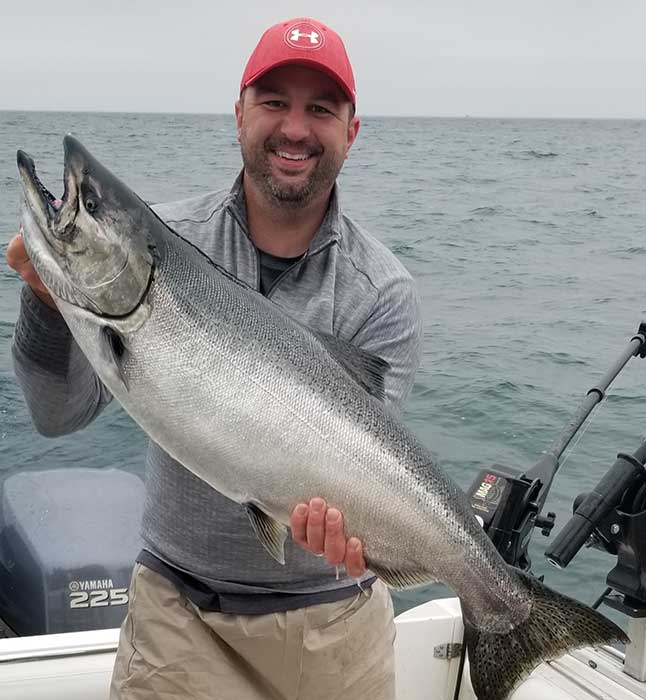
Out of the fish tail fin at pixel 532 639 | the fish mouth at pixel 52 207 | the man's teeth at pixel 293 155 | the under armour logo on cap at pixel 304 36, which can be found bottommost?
the fish tail fin at pixel 532 639

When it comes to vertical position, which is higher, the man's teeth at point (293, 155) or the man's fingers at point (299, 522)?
the man's teeth at point (293, 155)

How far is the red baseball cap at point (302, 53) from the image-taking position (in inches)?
120

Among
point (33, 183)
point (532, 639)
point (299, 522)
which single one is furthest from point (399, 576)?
point (33, 183)

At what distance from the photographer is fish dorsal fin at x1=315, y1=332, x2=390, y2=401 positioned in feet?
8.89

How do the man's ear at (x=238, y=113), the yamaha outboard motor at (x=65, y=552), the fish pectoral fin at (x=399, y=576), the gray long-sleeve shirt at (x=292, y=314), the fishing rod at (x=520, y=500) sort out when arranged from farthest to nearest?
the fishing rod at (x=520, y=500) → the yamaha outboard motor at (x=65, y=552) → the man's ear at (x=238, y=113) → the gray long-sleeve shirt at (x=292, y=314) → the fish pectoral fin at (x=399, y=576)

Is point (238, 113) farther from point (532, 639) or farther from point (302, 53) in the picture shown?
point (532, 639)

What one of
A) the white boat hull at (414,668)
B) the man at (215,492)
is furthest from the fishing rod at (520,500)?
the man at (215,492)

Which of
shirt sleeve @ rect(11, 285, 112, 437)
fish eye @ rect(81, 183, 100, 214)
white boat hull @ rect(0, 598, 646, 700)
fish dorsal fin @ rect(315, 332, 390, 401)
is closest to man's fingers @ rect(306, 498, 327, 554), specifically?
fish dorsal fin @ rect(315, 332, 390, 401)

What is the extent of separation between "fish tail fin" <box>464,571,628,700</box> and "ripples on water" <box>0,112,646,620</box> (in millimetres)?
3916

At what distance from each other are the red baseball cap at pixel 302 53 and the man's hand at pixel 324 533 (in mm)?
1427

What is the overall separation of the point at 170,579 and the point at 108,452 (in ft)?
20.1

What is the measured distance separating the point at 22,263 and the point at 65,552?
2.11 meters

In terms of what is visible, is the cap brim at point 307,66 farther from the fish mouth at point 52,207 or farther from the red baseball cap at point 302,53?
the fish mouth at point 52,207

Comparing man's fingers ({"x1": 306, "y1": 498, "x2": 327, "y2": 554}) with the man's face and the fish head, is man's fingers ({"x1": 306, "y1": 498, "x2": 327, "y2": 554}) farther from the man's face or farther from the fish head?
the man's face
